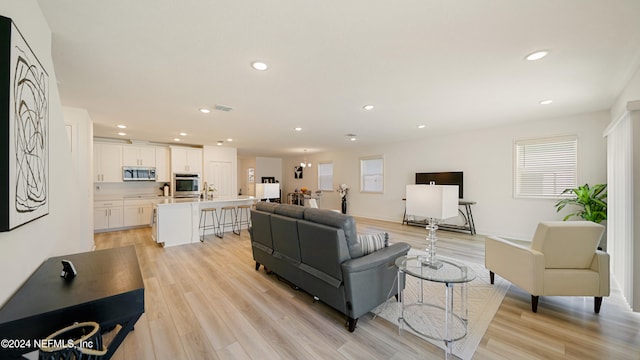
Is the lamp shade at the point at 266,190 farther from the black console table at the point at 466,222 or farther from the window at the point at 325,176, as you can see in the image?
the window at the point at 325,176

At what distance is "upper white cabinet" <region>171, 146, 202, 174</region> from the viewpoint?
6.96 meters

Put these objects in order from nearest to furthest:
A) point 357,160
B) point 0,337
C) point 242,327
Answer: point 0,337 → point 242,327 → point 357,160

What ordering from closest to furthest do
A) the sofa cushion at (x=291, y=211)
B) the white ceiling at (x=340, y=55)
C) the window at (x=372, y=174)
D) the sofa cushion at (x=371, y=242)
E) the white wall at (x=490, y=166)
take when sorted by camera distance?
1. the white ceiling at (x=340, y=55)
2. the sofa cushion at (x=371, y=242)
3. the sofa cushion at (x=291, y=211)
4. the white wall at (x=490, y=166)
5. the window at (x=372, y=174)

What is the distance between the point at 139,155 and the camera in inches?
260

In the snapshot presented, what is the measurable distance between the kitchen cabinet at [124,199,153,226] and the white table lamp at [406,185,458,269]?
7.03 meters

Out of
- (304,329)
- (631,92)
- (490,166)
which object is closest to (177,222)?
(304,329)

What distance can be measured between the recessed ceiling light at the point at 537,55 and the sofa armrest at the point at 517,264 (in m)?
1.91

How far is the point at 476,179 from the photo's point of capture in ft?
18.6

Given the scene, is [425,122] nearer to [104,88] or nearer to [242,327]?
[242,327]

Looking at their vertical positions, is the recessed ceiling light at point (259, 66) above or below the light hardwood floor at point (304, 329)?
above

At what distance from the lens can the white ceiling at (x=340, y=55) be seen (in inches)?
63.9

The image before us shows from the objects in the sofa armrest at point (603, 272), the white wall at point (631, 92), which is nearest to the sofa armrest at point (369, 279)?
the sofa armrest at point (603, 272)

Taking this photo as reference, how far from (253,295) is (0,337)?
2064mm

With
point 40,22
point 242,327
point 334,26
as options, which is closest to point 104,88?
point 40,22
